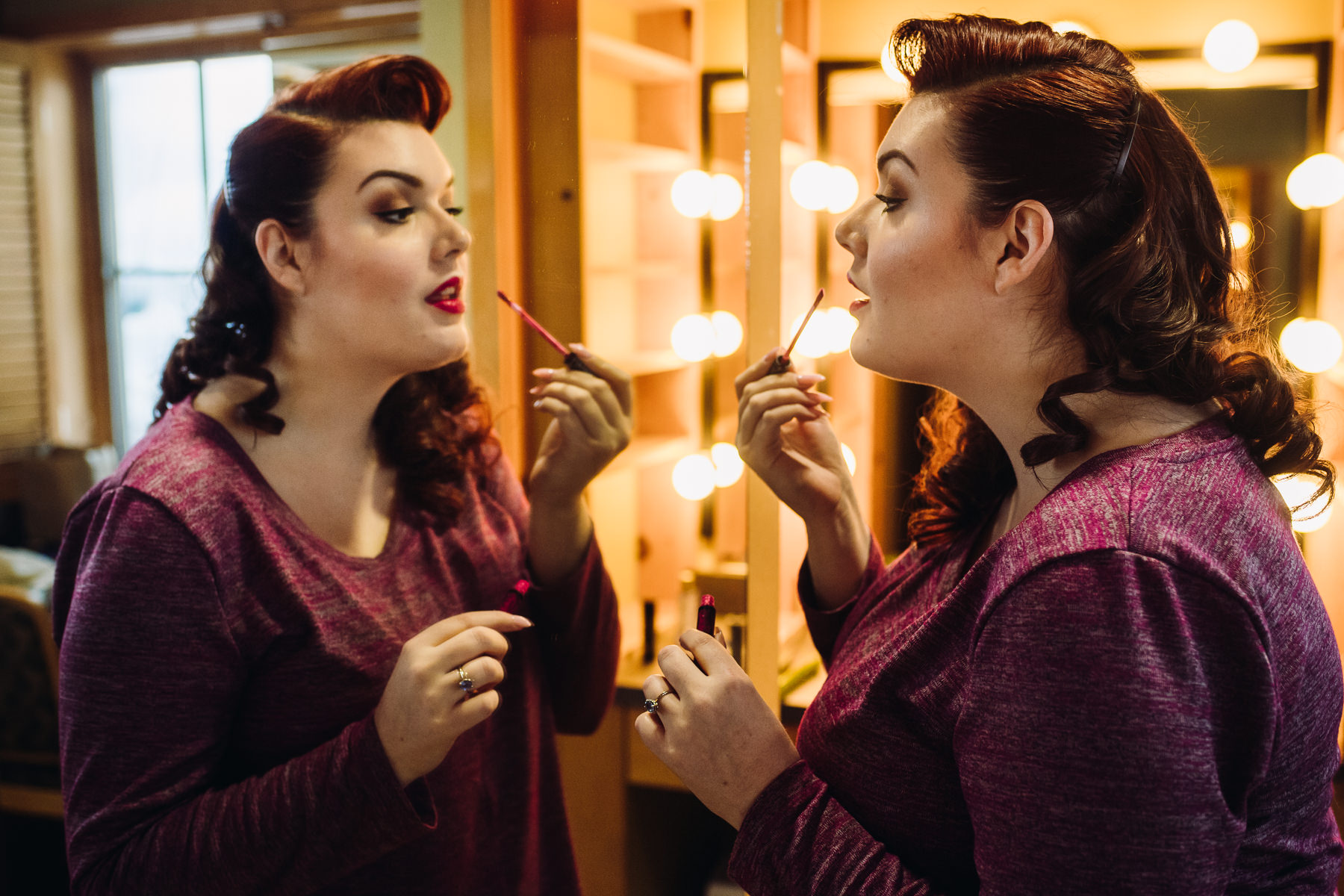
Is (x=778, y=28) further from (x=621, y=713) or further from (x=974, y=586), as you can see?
(x=621, y=713)

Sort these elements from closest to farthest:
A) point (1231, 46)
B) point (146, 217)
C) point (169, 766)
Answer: point (169, 766)
point (1231, 46)
point (146, 217)

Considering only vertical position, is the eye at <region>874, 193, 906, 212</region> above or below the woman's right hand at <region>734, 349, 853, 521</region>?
above

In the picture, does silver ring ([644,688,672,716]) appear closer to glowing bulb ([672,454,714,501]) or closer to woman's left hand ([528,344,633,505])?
woman's left hand ([528,344,633,505])

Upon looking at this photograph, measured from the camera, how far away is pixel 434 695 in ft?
2.59

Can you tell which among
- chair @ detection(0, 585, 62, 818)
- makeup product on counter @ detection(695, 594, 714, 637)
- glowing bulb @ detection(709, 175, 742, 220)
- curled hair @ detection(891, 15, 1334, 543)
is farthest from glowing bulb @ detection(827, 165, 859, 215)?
chair @ detection(0, 585, 62, 818)

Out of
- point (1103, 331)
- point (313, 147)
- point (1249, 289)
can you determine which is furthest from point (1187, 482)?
point (313, 147)

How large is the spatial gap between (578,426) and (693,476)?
1.80 feet

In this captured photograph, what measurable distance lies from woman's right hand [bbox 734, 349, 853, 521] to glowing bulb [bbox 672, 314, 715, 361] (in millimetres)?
470

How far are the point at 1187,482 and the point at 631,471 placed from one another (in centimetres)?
84

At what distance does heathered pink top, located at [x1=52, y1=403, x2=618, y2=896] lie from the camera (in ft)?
2.63

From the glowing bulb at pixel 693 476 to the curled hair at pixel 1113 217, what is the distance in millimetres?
820

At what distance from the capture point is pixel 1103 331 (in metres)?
0.69

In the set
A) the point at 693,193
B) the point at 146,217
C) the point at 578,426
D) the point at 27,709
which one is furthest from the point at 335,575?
the point at 146,217

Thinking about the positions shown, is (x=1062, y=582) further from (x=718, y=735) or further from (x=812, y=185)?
(x=812, y=185)
